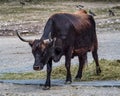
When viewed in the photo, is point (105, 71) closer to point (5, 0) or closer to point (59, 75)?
point (59, 75)

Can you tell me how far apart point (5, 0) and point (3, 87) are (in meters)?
42.6

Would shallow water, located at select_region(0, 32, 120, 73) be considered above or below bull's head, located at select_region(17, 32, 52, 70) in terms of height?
below

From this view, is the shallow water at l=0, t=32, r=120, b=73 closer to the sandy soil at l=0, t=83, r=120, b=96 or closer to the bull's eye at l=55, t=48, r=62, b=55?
the sandy soil at l=0, t=83, r=120, b=96

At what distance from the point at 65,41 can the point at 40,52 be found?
Answer: 3.50 feet

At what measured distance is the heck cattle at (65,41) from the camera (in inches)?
498

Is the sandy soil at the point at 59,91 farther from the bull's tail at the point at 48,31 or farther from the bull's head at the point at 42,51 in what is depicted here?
the bull's tail at the point at 48,31

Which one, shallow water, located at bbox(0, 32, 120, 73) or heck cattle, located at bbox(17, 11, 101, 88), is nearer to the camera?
heck cattle, located at bbox(17, 11, 101, 88)

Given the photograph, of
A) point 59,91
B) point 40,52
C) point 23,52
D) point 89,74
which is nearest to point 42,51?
point 40,52

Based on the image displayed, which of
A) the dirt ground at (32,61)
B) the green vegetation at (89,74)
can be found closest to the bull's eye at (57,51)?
the dirt ground at (32,61)

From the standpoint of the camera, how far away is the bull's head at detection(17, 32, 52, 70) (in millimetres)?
12492

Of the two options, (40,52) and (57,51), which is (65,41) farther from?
(40,52)

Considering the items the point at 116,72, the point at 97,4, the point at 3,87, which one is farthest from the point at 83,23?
the point at 97,4

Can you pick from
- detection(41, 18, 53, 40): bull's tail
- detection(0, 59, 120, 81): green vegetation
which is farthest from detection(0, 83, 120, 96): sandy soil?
detection(0, 59, 120, 81): green vegetation

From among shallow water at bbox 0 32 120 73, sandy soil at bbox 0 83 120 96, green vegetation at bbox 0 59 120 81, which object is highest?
sandy soil at bbox 0 83 120 96
